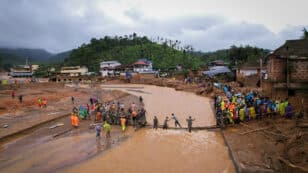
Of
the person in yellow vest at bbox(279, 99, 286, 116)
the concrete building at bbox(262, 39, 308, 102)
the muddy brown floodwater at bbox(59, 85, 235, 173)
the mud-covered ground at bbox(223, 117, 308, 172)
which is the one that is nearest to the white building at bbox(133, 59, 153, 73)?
the concrete building at bbox(262, 39, 308, 102)

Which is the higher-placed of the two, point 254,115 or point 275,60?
point 275,60

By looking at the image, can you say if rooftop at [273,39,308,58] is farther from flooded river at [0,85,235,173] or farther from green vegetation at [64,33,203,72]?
green vegetation at [64,33,203,72]

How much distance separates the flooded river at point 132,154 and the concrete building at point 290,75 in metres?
7.68

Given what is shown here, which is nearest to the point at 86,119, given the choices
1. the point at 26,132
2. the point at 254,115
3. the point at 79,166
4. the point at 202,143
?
the point at 26,132

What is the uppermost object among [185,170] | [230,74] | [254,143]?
[230,74]

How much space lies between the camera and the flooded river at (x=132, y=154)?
11750 mm

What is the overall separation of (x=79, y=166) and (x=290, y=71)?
18.0 metres

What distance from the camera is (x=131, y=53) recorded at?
3674 inches

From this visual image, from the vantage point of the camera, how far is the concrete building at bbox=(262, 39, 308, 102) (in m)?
18.4

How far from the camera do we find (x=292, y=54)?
2073cm

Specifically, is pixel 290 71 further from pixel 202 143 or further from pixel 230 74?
pixel 230 74

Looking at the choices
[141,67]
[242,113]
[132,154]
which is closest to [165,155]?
[132,154]

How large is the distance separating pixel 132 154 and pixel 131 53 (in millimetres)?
82195

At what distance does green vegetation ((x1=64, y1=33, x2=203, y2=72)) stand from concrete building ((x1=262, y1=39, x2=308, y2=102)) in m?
52.2
